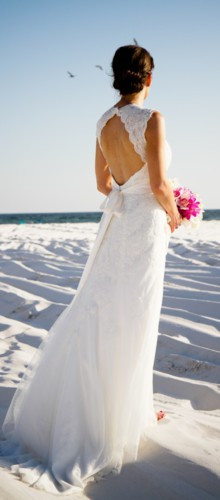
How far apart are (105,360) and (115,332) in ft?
0.42

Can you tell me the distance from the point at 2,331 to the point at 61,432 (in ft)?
6.69

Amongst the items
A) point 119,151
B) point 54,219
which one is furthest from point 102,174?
point 54,219

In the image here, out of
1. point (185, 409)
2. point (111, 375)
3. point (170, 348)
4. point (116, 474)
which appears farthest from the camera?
point (170, 348)

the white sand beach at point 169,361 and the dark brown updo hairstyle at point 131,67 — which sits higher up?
the dark brown updo hairstyle at point 131,67

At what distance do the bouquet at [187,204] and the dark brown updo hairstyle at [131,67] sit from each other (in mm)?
498

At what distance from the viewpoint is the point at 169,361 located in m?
3.27

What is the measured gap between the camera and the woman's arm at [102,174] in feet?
8.06

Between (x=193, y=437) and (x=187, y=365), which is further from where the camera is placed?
(x=187, y=365)

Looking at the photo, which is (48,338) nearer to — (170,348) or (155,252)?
(155,252)

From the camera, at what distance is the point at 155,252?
2.15 metres

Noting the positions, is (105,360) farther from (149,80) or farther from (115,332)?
(149,80)

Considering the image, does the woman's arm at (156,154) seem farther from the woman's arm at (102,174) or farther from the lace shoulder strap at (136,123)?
the woman's arm at (102,174)

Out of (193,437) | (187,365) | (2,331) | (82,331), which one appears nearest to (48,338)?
(82,331)

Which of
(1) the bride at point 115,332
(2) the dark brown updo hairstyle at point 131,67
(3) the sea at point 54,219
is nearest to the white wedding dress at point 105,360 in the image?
(1) the bride at point 115,332
